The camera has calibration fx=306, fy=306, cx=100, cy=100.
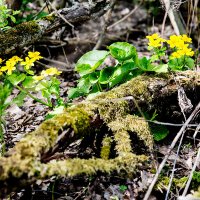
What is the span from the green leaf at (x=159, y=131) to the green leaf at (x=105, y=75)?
54 cm

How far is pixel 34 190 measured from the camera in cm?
204

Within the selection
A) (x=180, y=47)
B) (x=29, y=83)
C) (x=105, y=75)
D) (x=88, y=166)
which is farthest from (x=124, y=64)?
(x=88, y=166)

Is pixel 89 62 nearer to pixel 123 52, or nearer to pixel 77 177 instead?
pixel 123 52

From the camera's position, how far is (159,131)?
97.9 inches

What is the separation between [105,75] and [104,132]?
596mm

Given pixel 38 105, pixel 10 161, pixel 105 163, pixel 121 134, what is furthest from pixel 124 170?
pixel 38 105

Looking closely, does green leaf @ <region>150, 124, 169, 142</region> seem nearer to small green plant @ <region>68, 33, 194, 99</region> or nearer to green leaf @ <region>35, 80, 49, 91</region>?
small green plant @ <region>68, 33, 194, 99</region>

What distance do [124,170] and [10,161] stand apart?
0.64 meters

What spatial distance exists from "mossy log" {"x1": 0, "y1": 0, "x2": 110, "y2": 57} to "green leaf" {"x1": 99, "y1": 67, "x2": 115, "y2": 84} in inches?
39.2

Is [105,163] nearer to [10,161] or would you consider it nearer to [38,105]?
[10,161]

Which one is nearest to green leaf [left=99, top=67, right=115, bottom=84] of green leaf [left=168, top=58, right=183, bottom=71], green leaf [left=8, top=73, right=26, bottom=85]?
green leaf [left=168, top=58, right=183, bottom=71]

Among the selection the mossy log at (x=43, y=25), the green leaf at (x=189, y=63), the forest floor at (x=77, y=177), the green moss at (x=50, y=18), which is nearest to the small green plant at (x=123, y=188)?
the forest floor at (x=77, y=177)

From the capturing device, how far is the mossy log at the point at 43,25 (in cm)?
317

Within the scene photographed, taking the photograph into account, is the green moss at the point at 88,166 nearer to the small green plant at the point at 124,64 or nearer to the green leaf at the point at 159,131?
the green leaf at the point at 159,131
